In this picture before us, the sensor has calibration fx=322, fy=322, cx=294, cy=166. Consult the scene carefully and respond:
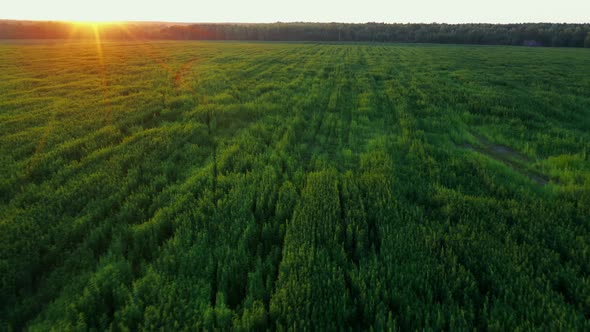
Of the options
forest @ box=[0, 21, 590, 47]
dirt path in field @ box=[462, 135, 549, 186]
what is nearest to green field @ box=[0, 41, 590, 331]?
dirt path in field @ box=[462, 135, 549, 186]

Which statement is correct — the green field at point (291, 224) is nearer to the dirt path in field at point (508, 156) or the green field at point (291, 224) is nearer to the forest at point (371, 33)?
the dirt path in field at point (508, 156)

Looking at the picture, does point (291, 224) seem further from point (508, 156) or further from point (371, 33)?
point (371, 33)

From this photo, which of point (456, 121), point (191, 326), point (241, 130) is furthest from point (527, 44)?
point (191, 326)

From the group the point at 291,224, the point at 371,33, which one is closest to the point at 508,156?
the point at 291,224

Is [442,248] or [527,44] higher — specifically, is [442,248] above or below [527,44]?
below

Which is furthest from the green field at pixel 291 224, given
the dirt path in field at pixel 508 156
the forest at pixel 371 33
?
the forest at pixel 371 33

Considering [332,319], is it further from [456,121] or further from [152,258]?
[456,121]
